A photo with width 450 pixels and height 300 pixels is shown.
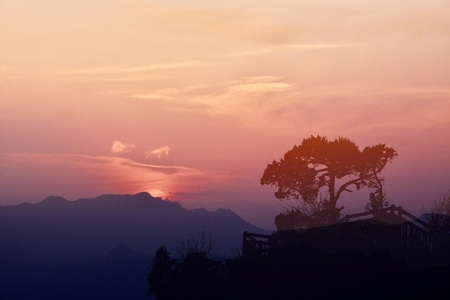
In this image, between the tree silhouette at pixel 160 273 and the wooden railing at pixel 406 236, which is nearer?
the wooden railing at pixel 406 236

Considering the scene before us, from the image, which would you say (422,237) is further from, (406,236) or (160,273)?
(160,273)

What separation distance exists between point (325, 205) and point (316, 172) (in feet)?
11.3

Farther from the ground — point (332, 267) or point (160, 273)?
point (332, 267)

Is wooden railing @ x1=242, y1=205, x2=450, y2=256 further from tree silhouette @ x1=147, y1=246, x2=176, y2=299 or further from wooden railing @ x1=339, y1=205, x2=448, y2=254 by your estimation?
tree silhouette @ x1=147, y1=246, x2=176, y2=299

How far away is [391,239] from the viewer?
4397cm

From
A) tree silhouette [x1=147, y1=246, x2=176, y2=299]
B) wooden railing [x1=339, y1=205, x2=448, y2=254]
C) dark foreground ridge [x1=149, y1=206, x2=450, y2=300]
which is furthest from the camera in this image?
tree silhouette [x1=147, y1=246, x2=176, y2=299]

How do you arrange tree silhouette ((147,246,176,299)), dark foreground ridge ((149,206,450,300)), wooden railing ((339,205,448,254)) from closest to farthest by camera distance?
dark foreground ridge ((149,206,450,300))
wooden railing ((339,205,448,254))
tree silhouette ((147,246,176,299))

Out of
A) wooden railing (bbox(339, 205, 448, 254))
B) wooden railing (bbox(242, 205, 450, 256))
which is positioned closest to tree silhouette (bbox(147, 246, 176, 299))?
wooden railing (bbox(242, 205, 450, 256))

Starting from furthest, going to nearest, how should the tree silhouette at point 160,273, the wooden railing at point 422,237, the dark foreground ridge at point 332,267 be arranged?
the tree silhouette at point 160,273, the wooden railing at point 422,237, the dark foreground ridge at point 332,267

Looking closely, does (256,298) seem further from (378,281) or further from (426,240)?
(426,240)

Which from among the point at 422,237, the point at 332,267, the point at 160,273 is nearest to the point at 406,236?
the point at 422,237

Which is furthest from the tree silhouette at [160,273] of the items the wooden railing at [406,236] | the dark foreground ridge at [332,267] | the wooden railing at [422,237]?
the wooden railing at [422,237]

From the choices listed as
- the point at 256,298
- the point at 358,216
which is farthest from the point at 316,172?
the point at 256,298

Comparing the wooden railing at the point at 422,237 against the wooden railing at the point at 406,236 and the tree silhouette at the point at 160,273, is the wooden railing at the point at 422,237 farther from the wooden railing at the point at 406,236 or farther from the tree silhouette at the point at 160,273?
the tree silhouette at the point at 160,273
